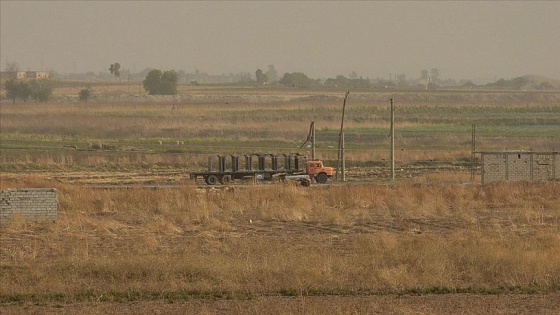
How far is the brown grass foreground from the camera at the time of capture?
71.3 feet

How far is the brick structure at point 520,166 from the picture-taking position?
4653 cm

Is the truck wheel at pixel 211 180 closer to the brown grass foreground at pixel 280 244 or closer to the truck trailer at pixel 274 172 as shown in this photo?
the truck trailer at pixel 274 172

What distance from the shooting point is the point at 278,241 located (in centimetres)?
2870

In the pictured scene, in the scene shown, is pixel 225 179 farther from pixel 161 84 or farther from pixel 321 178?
pixel 161 84

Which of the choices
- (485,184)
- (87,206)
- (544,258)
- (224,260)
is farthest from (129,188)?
(544,258)

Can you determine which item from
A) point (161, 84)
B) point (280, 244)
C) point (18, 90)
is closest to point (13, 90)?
point (18, 90)

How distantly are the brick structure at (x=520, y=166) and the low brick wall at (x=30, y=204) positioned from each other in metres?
19.6

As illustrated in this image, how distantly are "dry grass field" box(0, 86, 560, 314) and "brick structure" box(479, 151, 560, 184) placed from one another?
1483 millimetres

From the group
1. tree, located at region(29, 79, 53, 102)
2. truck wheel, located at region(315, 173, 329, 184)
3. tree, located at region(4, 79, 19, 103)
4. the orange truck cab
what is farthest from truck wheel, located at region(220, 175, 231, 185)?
tree, located at region(4, 79, 19, 103)

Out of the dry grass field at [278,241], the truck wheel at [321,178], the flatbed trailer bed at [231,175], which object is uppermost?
the dry grass field at [278,241]

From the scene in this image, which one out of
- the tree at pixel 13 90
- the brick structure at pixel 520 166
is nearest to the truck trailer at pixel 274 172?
the brick structure at pixel 520 166

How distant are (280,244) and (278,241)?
0.83m

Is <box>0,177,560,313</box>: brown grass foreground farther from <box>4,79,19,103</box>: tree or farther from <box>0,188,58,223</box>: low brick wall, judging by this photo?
<box>4,79,19,103</box>: tree

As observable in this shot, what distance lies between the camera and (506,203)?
126 ft
